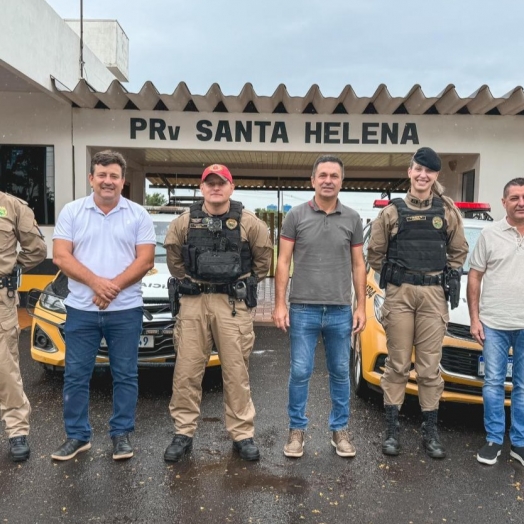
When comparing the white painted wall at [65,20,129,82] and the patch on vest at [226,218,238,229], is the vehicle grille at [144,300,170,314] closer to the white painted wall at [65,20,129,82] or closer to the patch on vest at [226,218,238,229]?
the patch on vest at [226,218,238,229]

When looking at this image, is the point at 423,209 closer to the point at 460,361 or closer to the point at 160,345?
the point at 460,361

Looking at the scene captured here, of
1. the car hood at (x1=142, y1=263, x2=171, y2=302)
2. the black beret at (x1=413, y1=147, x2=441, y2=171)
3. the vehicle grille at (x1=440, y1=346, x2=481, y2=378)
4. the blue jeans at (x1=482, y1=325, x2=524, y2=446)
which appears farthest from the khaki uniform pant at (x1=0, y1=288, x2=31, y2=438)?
the blue jeans at (x1=482, y1=325, x2=524, y2=446)

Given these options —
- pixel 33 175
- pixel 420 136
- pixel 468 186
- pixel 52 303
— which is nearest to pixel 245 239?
pixel 52 303

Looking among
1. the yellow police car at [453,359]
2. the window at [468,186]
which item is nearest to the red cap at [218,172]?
the yellow police car at [453,359]

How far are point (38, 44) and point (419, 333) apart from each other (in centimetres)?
696

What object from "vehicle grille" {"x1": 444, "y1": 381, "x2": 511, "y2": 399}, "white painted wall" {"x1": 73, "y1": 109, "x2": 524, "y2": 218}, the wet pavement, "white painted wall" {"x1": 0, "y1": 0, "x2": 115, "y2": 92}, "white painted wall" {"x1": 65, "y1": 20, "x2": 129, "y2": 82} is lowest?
the wet pavement

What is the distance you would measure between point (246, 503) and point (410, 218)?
79.2 inches

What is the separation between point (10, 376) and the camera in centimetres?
332

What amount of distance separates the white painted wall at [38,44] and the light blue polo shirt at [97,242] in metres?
4.49

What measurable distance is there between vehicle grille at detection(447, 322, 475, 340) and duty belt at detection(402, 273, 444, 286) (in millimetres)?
532

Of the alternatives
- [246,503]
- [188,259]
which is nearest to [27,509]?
[246,503]

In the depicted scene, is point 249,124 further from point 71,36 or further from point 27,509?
point 27,509

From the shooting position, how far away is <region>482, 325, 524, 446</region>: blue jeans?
3.38 metres

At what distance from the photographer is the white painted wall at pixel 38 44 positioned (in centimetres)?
673
